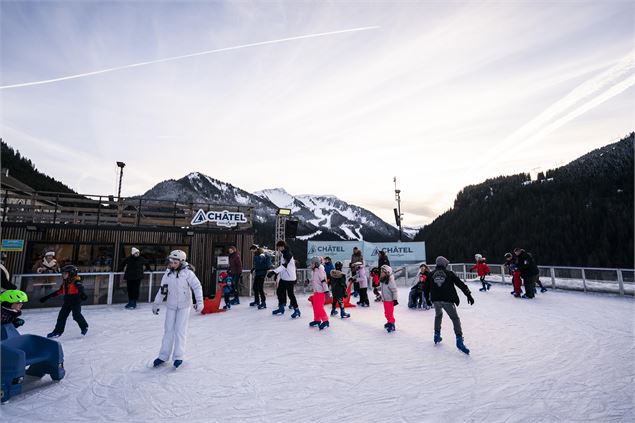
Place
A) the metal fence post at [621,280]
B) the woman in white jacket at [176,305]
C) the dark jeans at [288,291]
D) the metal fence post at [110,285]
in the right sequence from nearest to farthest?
the woman in white jacket at [176,305], the dark jeans at [288,291], the metal fence post at [110,285], the metal fence post at [621,280]

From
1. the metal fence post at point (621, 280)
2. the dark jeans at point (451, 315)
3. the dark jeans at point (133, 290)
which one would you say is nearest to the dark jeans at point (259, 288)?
the dark jeans at point (133, 290)

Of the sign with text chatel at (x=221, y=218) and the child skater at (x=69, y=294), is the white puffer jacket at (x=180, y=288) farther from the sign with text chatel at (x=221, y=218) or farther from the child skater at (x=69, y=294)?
the sign with text chatel at (x=221, y=218)

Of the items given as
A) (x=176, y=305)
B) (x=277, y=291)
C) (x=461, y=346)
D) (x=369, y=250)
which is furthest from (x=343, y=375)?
(x=369, y=250)

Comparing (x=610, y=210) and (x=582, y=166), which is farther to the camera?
(x=582, y=166)

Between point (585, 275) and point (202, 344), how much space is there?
573 inches

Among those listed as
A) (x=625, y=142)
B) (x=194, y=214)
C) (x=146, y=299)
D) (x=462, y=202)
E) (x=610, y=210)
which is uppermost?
(x=625, y=142)

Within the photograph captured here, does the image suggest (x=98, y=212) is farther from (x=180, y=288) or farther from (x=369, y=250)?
(x=369, y=250)

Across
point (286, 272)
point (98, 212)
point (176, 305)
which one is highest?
point (98, 212)

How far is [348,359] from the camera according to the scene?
16.1 feet

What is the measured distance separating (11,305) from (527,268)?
43.4ft

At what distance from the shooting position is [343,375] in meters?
4.27

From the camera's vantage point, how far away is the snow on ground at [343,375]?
329cm

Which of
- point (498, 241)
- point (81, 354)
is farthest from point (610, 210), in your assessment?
point (81, 354)

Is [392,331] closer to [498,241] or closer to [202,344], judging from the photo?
[202,344]
